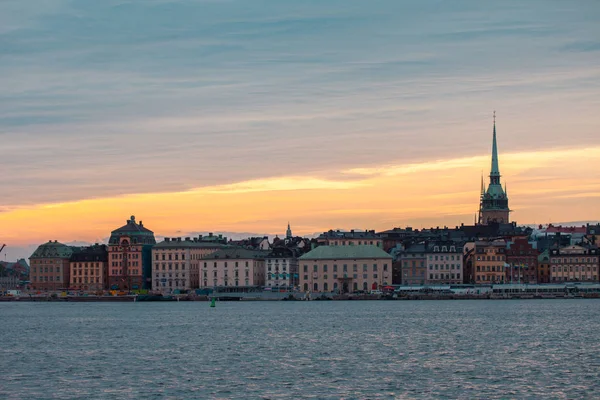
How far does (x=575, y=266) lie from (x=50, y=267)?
7331cm

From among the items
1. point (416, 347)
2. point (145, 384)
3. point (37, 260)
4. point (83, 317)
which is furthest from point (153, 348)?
point (37, 260)

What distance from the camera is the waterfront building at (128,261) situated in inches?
6983

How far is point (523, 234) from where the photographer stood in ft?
613

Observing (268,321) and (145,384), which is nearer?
(145,384)

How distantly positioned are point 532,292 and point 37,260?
7351cm

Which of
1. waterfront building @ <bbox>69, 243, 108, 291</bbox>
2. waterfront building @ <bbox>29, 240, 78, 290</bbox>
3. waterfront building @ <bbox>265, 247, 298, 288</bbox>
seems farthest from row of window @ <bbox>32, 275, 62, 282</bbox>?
waterfront building @ <bbox>265, 247, 298, 288</bbox>

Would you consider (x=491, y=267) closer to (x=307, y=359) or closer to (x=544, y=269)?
(x=544, y=269)

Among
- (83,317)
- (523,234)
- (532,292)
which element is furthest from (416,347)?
(523,234)

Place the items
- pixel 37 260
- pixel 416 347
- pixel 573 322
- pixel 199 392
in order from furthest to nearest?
pixel 37 260 < pixel 573 322 < pixel 416 347 < pixel 199 392

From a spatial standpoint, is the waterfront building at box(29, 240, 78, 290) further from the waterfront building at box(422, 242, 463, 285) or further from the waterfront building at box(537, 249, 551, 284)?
the waterfront building at box(537, 249, 551, 284)

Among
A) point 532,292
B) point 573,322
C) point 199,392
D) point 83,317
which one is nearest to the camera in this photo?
point 199,392

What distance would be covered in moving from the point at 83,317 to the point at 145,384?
60619mm

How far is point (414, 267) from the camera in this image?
523 feet

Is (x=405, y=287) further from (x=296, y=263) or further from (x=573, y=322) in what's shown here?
(x=573, y=322)
